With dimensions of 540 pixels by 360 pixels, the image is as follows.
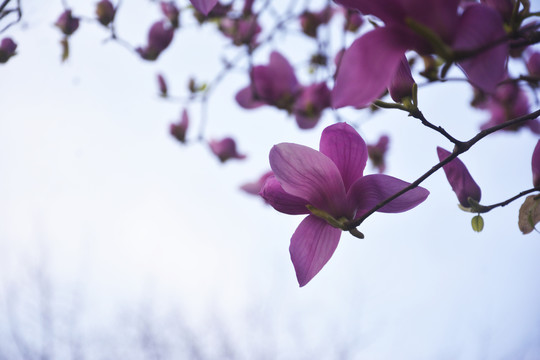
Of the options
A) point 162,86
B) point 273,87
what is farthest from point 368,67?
point 162,86

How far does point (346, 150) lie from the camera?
18.8 inches

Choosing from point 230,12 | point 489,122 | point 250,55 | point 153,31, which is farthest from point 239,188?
point 489,122

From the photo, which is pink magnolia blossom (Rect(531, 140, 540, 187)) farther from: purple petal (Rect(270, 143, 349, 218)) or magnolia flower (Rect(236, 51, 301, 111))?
magnolia flower (Rect(236, 51, 301, 111))

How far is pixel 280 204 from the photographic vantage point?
1.59 ft

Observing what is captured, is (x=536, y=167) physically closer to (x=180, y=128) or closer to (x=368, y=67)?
(x=368, y=67)

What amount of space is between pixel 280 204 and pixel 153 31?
0.96m

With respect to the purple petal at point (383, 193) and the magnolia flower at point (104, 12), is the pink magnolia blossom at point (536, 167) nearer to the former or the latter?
the purple petal at point (383, 193)

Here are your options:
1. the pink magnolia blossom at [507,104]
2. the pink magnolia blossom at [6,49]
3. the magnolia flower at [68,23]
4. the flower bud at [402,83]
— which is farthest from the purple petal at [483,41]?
the pink magnolia blossom at [507,104]

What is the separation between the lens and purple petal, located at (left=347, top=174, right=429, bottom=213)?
462mm

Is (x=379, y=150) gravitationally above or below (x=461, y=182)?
below

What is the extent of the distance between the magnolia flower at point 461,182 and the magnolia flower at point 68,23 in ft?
3.07

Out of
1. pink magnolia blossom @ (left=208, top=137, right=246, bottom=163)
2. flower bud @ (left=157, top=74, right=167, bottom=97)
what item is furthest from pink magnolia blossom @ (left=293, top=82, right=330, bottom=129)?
flower bud @ (left=157, top=74, right=167, bottom=97)

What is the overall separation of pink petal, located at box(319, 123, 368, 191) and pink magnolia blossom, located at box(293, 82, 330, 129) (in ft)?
2.79

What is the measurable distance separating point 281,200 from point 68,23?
85 centimetres
